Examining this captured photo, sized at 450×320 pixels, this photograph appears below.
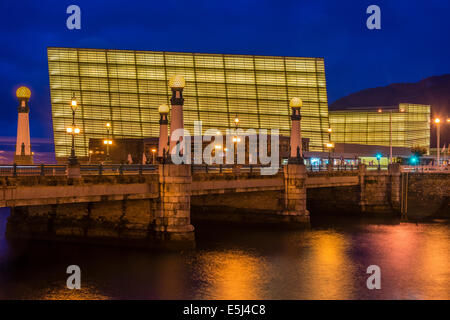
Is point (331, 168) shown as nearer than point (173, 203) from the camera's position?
No

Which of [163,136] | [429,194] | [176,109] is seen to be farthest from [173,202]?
[429,194]

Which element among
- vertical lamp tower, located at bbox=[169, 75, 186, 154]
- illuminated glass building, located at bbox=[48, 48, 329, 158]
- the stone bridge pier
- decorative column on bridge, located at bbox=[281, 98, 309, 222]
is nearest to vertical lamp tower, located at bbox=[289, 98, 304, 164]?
decorative column on bridge, located at bbox=[281, 98, 309, 222]

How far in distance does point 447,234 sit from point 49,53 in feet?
253

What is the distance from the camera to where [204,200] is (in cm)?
5028

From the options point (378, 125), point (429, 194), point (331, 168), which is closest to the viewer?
point (331, 168)

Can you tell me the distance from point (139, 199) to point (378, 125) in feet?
319

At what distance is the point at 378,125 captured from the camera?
124 m

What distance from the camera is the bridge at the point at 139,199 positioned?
29.2 meters

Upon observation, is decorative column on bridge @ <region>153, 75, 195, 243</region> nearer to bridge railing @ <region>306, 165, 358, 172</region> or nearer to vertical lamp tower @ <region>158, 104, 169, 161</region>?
vertical lamp tower @ <region>158, 104, 169, 161</region>

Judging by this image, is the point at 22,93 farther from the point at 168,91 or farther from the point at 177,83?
the point at 168,91

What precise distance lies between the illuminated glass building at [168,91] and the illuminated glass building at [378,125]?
2686 cm

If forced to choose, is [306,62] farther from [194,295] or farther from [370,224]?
[194,295]

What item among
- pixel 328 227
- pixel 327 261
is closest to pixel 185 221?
pixel 327 261

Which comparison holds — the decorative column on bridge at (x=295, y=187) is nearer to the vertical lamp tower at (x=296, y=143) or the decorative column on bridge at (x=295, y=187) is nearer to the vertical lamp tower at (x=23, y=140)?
the vertical lamp tower at (x=296, y=143)
